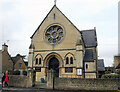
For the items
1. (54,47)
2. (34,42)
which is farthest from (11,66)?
(54,47)

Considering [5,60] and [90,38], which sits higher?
[90,38]

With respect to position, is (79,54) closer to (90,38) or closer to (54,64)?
(54,64)

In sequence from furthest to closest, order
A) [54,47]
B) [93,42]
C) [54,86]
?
[93,42]
[54,47]
[54,86]

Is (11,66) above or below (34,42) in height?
below

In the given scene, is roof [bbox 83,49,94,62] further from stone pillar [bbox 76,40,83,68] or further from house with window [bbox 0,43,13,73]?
house with window [bbox 0,43,13,73]

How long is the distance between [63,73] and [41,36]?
9475 mm

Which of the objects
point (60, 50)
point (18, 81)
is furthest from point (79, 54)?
point (18, 81)

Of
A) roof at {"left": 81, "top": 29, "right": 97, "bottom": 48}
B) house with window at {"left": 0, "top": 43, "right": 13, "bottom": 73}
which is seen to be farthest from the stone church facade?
house with window at {"left": 0, "top": 43, "right": 13, "bottom": 73}

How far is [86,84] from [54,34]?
537 inches

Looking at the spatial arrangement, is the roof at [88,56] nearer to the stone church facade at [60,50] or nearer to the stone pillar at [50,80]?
the stone church facade at [60,50]

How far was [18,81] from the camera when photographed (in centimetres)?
2236

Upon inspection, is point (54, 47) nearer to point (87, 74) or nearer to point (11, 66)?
point (87, 74)

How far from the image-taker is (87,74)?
2555cm

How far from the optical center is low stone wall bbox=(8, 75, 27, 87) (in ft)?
71.9
